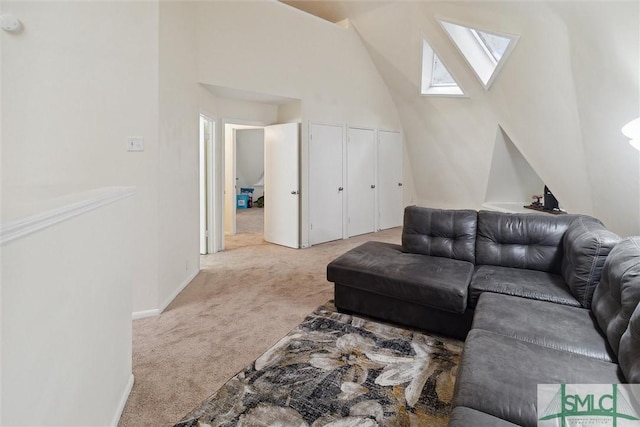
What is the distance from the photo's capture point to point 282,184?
18.1 ft

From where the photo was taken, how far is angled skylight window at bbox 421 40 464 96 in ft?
17.4

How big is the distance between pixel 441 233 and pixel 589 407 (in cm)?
200

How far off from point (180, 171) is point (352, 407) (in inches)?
104

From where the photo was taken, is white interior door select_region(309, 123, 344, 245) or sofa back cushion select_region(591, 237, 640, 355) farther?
white interior door select_region(309, 123, 344, 245)

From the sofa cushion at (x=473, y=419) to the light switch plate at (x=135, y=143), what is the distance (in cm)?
278

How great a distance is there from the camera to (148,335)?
2.65 m

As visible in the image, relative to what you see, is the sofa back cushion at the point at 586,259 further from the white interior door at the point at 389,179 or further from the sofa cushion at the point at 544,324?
the white interior door at the point at 389,179

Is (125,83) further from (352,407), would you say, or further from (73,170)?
(352,407)

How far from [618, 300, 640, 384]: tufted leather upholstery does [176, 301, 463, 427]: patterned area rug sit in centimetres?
79

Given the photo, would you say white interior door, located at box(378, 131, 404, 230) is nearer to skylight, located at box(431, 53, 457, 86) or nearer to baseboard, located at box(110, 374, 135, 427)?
skylight, located at box(431, 53, 457, 86)

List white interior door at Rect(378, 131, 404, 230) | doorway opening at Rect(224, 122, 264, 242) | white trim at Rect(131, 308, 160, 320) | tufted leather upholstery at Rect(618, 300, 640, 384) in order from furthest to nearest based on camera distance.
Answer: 1. doorway opening at Rect(224, 122, 264, 242)
2. white interior door at Rect(378, 131, 404, 230)
3. white trim at Rect(131, 308, 160, 320)
4. tufted leather upholstery at Rect(618, 300, 640, 384)

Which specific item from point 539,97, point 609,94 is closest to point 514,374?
point 609,94

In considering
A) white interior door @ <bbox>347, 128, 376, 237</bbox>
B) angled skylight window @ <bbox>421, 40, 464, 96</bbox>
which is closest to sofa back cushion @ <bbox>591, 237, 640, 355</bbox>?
angled skylight window @ <bbox>421, 40, 464, 96</bbox>

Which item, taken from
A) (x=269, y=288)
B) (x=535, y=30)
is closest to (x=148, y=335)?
(x=269, y=288)
